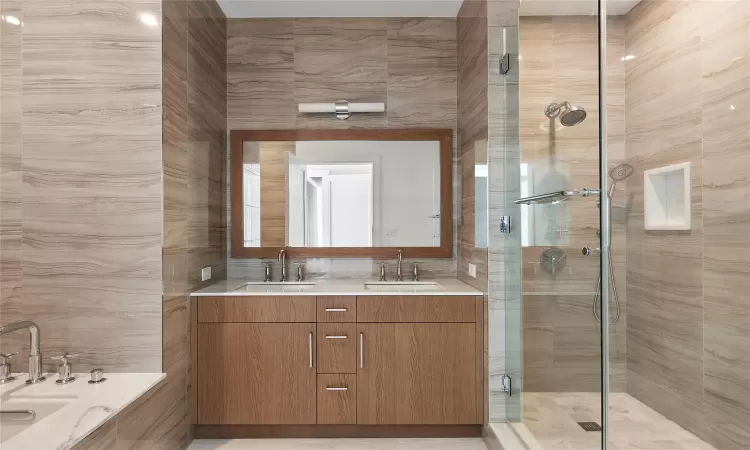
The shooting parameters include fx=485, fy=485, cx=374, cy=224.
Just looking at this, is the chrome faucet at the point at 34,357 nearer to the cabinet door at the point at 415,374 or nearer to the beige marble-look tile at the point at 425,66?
the cabinet door at the point at 415,374

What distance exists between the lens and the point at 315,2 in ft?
10.4

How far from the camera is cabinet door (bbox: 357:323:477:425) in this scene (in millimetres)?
2730

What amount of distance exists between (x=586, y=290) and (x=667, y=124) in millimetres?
652

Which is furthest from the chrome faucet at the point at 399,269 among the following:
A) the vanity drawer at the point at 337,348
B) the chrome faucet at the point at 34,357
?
the chrome faucet at the point at 34,357

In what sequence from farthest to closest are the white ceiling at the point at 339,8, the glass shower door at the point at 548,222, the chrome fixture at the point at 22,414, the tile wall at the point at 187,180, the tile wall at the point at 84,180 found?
the white ceiling at the point at 339,8 → the tile wall at the point at 187,180 → the tile wall at the point at 84,180 → the chrome fixture at the point at 22,414 → the glass shower door at the point at 548,222

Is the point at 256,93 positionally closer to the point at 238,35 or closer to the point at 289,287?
the point at 238,35

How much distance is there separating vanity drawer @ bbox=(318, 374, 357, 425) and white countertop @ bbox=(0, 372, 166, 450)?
2.83 ft

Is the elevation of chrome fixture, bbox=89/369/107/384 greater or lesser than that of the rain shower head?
lesser

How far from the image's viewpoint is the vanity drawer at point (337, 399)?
2732 millimetres

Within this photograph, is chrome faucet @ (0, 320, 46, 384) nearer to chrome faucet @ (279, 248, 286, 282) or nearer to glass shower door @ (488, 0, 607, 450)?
chrome faucet @ (279, 248, 286, 282)

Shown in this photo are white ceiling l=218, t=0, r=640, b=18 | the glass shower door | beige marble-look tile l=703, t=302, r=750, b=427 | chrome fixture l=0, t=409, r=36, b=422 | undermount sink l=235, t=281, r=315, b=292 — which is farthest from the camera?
white ceiling l=218, t=0, r=640, b=18

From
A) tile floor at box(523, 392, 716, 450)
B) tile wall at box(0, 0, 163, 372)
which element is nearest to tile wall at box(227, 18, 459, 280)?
tile wall at box(0, 0, 163, 372)

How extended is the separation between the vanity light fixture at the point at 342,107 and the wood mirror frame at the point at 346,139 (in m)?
0.14

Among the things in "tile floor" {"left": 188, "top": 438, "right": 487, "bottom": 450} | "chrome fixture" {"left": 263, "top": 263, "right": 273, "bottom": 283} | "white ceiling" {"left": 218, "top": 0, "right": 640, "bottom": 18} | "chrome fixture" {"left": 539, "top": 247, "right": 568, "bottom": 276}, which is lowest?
"tile floor" {"left": 188, "top": 438, "right": 487, "bottom": 450}
